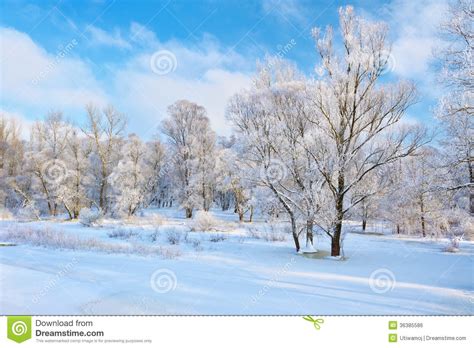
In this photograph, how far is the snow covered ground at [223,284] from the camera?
4.80 meters

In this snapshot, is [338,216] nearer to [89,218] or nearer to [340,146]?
[340,146]

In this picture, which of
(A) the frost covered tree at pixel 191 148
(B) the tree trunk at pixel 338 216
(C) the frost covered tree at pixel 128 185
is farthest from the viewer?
(A) the frost covered tree at pixel 191 148

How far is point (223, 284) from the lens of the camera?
6.55m

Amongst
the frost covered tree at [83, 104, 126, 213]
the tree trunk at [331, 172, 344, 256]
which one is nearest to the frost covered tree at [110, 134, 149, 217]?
the frost covered tree at [83, 104, 126, 213]

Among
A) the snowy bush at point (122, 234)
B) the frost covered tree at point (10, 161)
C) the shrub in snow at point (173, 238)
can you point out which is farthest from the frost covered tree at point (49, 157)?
the shrub in snow at point (173, 238)

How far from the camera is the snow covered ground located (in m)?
4.80

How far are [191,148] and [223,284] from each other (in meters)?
26.9

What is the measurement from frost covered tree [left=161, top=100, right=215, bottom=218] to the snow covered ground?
68.3ft

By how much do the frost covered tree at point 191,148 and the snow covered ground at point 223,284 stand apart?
20.8 metres

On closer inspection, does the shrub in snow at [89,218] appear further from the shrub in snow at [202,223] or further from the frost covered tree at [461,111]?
the frost covered tree at [461,111]

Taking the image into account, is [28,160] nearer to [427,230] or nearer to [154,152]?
[154,152]

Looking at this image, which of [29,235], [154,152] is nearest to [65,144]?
[154,152]
